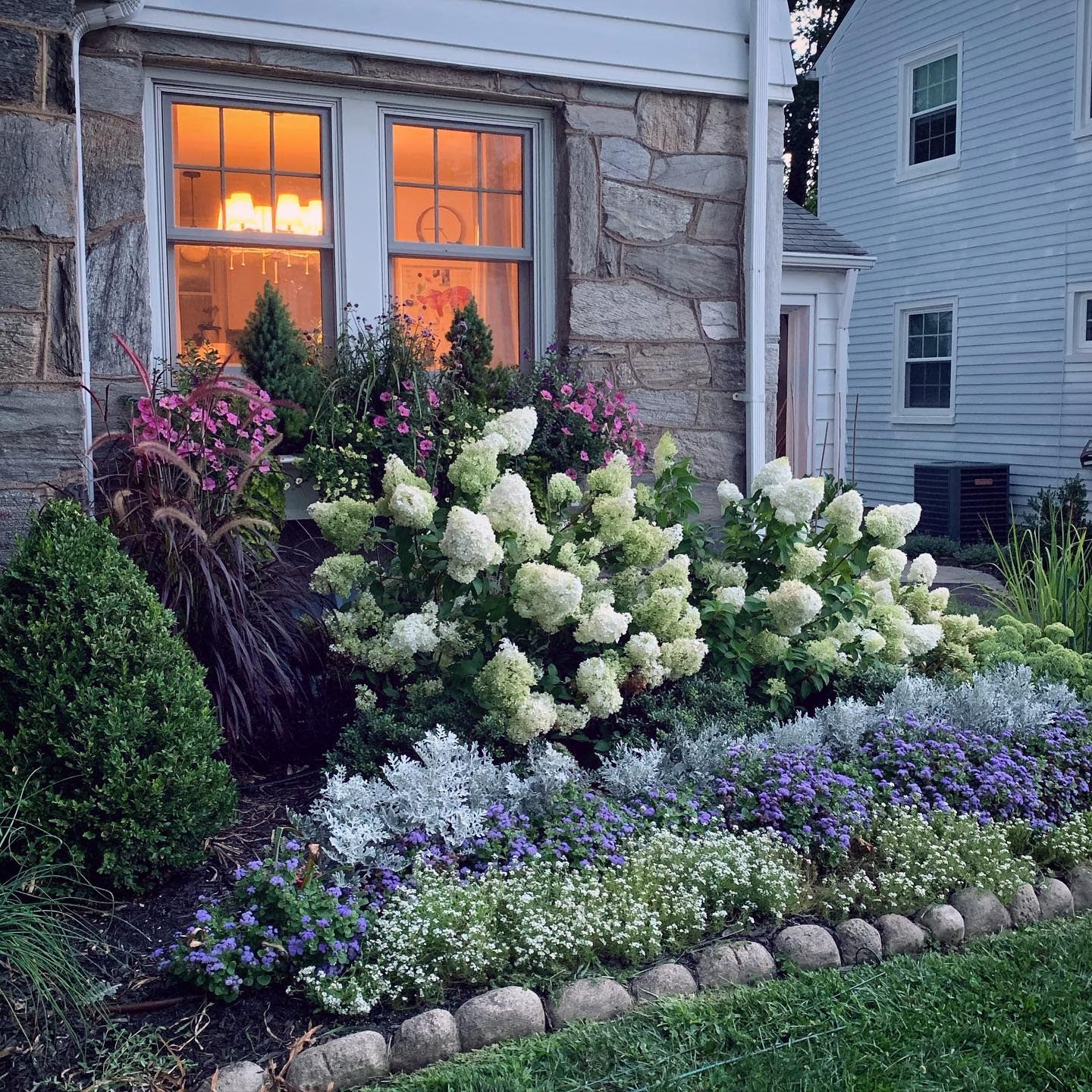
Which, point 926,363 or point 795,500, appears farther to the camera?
point 926,363

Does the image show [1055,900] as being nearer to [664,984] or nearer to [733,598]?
[664,984]

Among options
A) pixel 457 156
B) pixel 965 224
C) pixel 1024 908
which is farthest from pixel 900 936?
pixel 965 224

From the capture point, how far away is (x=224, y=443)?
15.1 feet

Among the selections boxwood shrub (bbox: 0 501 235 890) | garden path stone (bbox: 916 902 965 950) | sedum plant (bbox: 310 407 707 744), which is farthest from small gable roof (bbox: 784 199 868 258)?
boxwood shrub (bbox: 0 501 235 890)

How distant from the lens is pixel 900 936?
3162mm

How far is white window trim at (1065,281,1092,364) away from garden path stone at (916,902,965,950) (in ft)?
31.8

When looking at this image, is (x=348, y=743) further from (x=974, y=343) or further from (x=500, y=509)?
(x=974, y=343)

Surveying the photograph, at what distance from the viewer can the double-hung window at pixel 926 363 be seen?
43.5ft

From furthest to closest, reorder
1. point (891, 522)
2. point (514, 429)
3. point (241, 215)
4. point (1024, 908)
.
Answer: point (241, 215) < point (891, 522) < point (514, 429) < point (1024, 908)

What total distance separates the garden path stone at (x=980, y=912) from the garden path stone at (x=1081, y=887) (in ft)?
1.04

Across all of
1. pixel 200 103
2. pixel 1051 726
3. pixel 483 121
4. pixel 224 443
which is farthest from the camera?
pixel 483 121

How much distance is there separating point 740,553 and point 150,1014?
9.16 feet

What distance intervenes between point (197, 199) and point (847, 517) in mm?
3169

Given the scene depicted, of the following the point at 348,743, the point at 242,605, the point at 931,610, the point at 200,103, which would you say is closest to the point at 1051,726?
the point at 931,610
